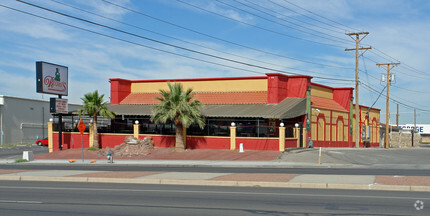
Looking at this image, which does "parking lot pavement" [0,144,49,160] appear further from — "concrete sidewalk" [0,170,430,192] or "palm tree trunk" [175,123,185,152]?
"concrete sidewalk" [0,170,430,192]

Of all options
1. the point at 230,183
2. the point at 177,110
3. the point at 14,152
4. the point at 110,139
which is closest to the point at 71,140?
the point at 110,139

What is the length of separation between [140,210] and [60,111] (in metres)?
29.6

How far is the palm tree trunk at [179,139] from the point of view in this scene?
33031 mm

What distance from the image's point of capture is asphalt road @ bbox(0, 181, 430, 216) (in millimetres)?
9961

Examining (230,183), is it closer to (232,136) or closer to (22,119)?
(232,136)

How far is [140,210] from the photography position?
10172mm

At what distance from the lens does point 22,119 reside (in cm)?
6162

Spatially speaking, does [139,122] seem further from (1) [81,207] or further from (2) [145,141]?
(1) [81,207]

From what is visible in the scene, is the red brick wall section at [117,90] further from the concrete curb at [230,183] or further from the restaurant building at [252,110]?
the concrete curb at [230,183]

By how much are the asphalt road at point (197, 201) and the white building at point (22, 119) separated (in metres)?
48.0

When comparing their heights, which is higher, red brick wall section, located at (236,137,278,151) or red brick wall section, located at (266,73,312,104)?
red brick wall section, located at (266,73,312,104)

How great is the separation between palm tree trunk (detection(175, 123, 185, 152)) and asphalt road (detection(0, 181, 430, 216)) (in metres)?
18.1

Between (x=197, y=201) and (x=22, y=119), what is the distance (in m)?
56.5

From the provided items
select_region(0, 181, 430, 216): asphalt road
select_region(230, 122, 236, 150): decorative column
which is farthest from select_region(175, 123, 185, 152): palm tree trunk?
select_region(0, 181, 430, 216): asphalt road
